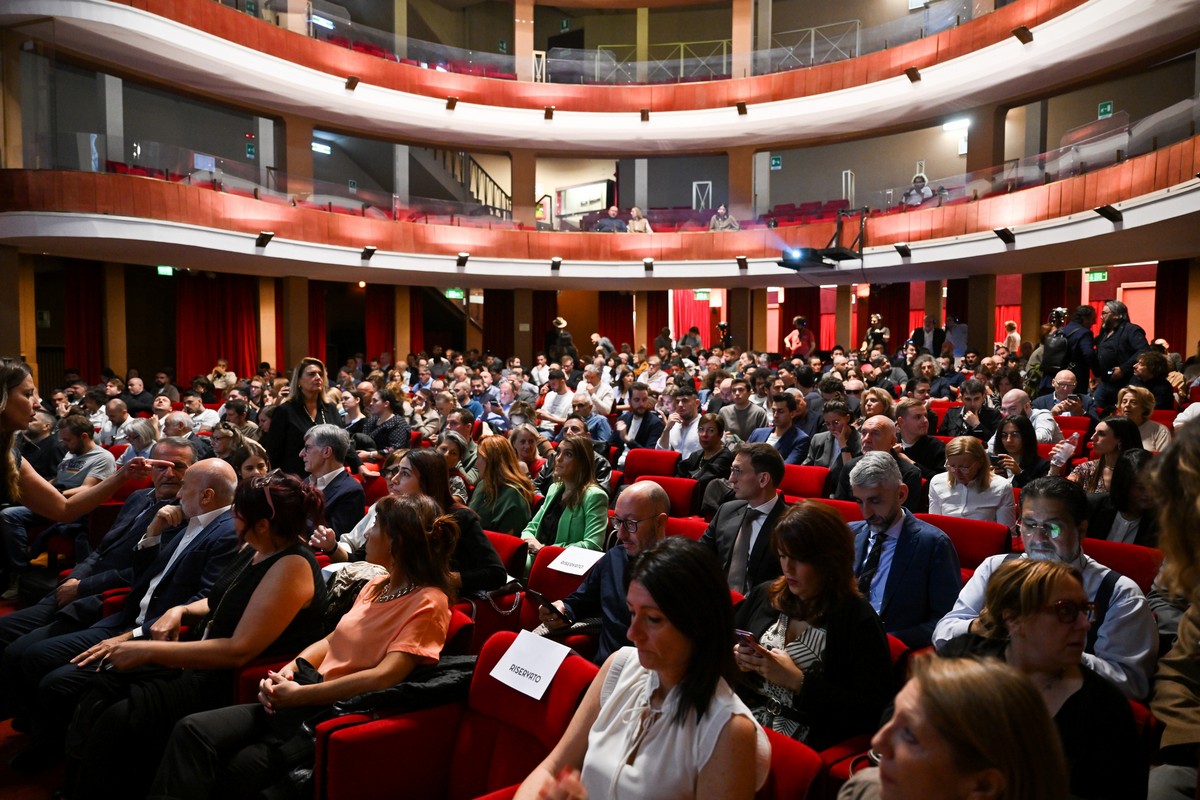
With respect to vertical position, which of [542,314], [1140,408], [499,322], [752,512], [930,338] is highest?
[542,314]

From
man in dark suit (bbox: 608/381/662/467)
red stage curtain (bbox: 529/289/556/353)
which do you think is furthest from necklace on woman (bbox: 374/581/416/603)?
red stage curtain (bbox: 529/289/556/353)

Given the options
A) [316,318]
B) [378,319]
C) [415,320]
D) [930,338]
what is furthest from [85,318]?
[930,338]

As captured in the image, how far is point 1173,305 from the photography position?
11.5m

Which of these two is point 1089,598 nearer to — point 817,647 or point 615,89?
point 817,647

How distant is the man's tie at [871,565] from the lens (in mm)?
2758

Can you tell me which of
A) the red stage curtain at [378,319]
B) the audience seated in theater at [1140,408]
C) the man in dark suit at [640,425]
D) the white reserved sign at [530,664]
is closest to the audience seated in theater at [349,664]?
the white reserved sign at [530,664]

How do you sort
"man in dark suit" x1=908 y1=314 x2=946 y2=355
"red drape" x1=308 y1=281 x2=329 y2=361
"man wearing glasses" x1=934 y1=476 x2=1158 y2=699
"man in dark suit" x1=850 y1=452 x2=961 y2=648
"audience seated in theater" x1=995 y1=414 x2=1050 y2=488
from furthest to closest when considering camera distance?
"red drape" x1=308 y1=281 x2=329 y2=361 < "man in dark suit" x1=908 y1=314 x2=946 y2=355 < "audience seated in theater" x1=995 y1=414 x2=1050 y2=488 < "man in dark suit" x1=850 y1=452 x2=961 y2=648 < "man wearing glasses" x1=934 y1=476 x2=1158 y2=699

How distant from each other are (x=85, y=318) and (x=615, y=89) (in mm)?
10566

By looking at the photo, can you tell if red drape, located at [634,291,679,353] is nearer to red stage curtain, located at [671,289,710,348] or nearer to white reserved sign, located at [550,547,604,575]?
red stage curtain, located at [671,289,710,348]

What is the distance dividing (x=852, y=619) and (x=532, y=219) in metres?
14.8

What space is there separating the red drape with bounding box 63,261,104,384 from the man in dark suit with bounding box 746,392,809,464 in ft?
38.2

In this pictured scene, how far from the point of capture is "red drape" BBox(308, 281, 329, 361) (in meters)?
15.8

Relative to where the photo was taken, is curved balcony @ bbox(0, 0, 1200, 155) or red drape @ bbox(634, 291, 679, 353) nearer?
curved balcony @ bbox(0, 0, 1200, 155)

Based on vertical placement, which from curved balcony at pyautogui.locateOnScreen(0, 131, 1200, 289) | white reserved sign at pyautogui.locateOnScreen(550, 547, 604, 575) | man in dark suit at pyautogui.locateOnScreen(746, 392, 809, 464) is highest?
curved balcony at pyautogui.locateOnScreen(0, 131, 1200, 289)
